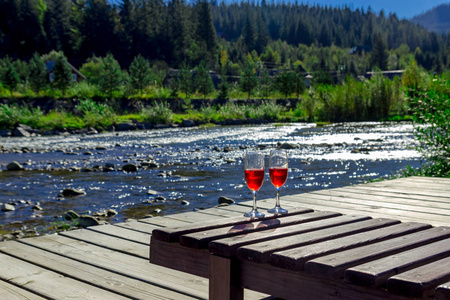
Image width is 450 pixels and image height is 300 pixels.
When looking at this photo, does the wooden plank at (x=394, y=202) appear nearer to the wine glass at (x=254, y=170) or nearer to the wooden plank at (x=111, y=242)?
the wooden plank at (x=111, y=242)

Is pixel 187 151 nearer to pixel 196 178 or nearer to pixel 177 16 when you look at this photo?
pixel 196 178

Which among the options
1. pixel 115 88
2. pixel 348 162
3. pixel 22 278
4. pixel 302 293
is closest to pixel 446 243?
pixel 302 293

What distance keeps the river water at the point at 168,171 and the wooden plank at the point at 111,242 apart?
7.12 feet

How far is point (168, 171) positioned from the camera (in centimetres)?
1048

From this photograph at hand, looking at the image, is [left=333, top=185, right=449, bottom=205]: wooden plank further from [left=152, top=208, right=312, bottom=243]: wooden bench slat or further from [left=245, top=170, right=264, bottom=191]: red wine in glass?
[left=152, top=208, right=312, bottom=243]: wooden bench slat

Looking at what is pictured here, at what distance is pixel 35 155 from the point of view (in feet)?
45.5

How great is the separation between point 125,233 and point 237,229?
1897mm

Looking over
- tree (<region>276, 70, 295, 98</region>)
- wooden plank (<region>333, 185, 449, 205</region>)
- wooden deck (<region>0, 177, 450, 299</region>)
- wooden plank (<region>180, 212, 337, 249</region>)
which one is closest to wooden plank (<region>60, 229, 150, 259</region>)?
wooden deck (<region>0, 177, 450, 299</region>)

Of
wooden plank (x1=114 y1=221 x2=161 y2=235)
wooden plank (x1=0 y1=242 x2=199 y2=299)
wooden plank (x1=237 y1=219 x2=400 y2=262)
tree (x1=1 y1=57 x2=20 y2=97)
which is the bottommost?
wooden plank (x1=0 y1=242 x2=199 y2=299)

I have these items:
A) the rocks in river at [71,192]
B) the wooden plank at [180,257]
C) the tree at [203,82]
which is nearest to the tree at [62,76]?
the tree at [203,82]

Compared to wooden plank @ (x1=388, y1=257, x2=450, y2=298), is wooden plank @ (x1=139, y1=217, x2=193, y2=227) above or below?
below

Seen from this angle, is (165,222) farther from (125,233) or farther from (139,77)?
(139,77)

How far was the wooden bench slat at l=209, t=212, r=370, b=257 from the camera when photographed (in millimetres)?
1543

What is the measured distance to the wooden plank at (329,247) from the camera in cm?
138
